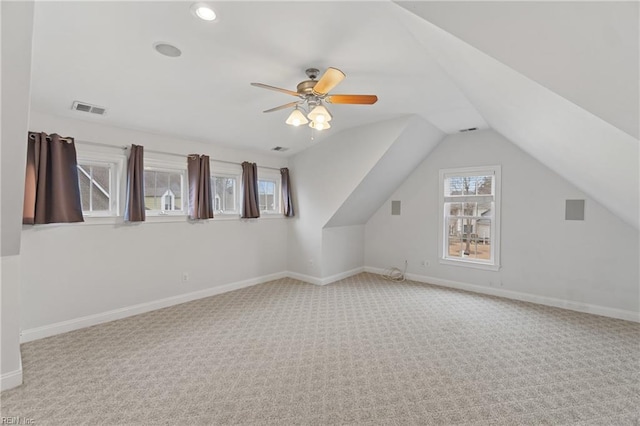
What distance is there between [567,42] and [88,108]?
13.3 ft

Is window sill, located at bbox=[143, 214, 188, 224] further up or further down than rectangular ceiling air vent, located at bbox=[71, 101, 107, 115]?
further down

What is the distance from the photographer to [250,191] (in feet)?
16.6

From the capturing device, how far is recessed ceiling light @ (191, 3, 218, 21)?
1.92 meters

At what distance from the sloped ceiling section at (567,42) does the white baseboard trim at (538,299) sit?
3.64 meters

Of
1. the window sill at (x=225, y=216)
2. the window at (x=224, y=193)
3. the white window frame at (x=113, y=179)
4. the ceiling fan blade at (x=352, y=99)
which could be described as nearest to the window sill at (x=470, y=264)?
the ceiling fan blade at (x=352, y=99)

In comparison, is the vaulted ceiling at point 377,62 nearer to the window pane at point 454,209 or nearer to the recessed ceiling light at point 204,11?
the recessed ceiling light at point 204,11

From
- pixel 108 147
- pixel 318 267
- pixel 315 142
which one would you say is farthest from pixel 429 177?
pixel 108 147

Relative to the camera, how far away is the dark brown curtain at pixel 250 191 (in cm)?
499

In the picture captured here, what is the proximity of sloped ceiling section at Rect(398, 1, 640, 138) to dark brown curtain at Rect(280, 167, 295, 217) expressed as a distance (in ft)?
13.6

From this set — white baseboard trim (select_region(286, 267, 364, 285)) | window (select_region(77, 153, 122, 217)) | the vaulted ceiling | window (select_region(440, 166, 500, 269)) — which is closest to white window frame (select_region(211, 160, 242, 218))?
the vaulted ceiling

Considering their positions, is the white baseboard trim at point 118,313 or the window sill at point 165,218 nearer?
the white baseboard trim at point 118,313

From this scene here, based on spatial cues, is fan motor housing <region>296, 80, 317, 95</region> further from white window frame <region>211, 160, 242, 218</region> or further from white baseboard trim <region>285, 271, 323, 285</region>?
white baseboard trim <region>285, 271, 323, 285</region>

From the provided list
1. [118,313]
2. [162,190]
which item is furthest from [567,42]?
[118,313]

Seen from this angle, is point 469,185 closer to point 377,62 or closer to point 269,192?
point 377,62
